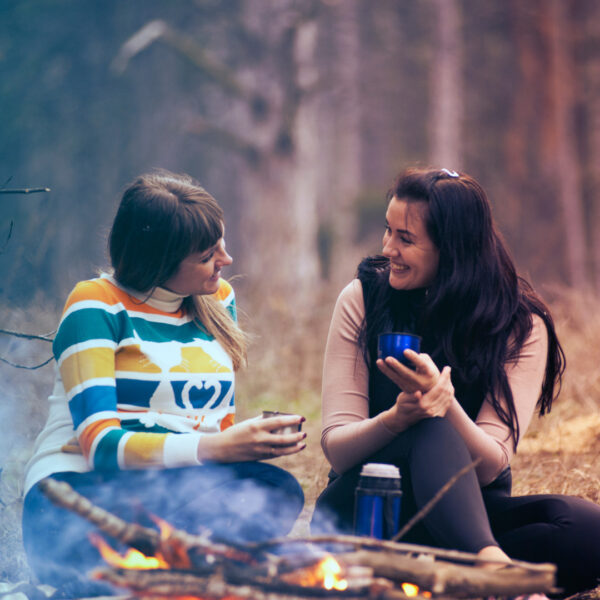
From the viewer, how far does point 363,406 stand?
2459 mm

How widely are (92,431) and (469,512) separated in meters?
0.98

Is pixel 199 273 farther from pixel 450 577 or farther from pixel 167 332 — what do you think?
pixel 450 577

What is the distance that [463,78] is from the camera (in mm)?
15891

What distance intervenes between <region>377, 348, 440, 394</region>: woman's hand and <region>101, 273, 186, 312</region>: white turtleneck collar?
2.25 ft

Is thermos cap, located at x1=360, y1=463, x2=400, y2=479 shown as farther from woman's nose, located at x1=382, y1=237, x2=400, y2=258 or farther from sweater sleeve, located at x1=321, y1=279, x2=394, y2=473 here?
woman's nose, located at x1=382, y1=237, x2=400, y2=258

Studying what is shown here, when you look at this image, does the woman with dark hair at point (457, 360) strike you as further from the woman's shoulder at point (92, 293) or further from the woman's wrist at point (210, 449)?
the woman's shoulder at point (92, 293)

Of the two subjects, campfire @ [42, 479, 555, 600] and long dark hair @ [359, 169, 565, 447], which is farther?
long dark hair @ [359, 169, 565, 447]

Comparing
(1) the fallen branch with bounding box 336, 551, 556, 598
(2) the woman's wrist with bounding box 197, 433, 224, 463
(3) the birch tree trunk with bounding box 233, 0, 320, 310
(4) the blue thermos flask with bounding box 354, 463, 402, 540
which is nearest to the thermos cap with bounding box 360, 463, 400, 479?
(4) the blue thermos flask with bounding box 354, 463, 402, 540

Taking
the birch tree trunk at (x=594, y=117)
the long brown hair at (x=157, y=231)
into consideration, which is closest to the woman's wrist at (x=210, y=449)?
the long brown hair at (x=157, y=231)

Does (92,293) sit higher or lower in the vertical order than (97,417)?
higher

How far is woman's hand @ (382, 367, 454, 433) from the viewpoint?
2.08 metres

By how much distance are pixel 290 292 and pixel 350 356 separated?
474 cm

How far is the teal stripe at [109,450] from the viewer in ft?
6.64

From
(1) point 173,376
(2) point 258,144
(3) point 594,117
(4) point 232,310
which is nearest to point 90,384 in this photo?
(1) point 173,376
